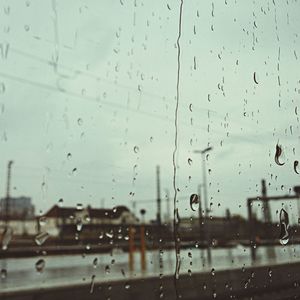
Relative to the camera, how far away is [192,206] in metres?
2.24

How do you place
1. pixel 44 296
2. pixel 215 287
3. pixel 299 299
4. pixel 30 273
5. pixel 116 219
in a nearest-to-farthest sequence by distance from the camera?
pixel 116 219
pixel 44 296
pixel 299 299
pixel 215 287
pixel 30 273

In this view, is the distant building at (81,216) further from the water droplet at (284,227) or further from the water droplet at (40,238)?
the water droplet at (284,227)

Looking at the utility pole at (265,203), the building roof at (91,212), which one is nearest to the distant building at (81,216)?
the building roof at (91,212)

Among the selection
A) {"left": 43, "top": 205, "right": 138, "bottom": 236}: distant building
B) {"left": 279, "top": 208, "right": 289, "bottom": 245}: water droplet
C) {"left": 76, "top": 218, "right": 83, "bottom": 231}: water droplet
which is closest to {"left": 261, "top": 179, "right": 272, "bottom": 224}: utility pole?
{"left": 279, "top": 208, "right": 289, "bottom": 245}: water droplet

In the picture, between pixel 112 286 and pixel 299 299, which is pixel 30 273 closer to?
pixel 112 286

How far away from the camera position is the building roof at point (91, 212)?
1773 mm

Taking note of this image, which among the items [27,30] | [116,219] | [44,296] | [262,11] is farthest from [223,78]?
[44,296]

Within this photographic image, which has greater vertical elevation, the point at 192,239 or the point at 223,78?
A: the point at 223,78

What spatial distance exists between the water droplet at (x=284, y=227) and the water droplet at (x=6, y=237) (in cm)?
165

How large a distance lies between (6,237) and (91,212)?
1.48 feet

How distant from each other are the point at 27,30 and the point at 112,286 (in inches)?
63.7

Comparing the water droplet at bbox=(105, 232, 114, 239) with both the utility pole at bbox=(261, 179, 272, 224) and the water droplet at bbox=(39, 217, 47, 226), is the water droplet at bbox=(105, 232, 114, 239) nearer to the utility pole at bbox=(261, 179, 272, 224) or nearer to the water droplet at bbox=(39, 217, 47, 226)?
the water droplet at bbox=(39, 217, 47, 226)

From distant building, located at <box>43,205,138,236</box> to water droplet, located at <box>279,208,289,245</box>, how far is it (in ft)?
3.09

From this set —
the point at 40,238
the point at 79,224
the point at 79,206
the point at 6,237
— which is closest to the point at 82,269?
the point at 79,224
